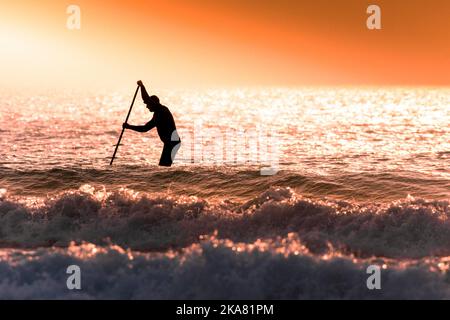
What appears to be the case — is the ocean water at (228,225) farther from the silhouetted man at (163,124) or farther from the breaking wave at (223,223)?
the silhouetted man at (163,124)

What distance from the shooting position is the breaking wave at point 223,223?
1344cm

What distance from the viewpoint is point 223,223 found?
15.1 metres

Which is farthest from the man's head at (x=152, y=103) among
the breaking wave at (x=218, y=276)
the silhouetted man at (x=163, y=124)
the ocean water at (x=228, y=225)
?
the breaking wave at (x=218, y=276)

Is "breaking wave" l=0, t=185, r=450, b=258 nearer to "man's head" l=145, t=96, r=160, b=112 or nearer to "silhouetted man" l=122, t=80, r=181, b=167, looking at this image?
"silhouetted man" l=122, t=80, r=181, b=167

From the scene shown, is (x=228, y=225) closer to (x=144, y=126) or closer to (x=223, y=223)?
(x=223, y=223)

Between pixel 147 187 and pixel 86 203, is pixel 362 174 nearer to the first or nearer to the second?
pixel 147 187

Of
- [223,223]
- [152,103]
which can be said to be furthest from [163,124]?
[223,223]

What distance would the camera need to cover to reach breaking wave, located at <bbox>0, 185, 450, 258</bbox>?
13438 mm

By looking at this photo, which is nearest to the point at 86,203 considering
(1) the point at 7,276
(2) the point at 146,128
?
(2) the point at 146,128

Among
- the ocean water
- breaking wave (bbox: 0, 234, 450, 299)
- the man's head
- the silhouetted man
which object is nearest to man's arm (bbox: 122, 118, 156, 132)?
the silhouetted man

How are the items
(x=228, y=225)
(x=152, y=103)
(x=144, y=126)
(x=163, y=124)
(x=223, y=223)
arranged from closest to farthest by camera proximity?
1. (x=152, y=103)
2. (x=163, y=124)
3. (x=144, y=126)
4. (x=228, y=225)
5. (x=223, y=223)

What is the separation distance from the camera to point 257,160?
2858 centimetres
